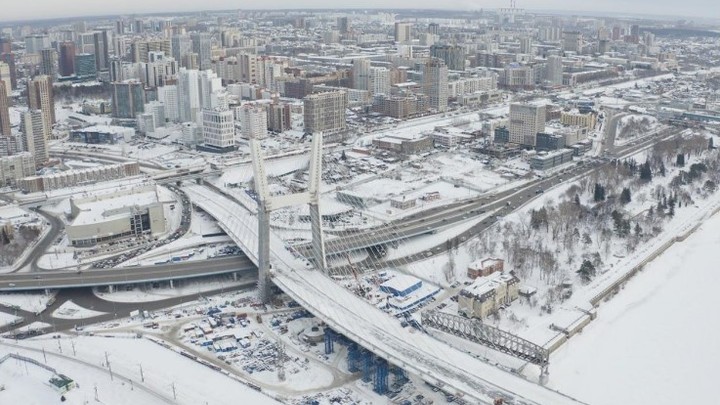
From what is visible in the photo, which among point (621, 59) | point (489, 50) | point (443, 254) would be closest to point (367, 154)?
point (443, 254)

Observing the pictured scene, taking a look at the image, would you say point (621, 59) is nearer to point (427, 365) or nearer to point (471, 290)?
point (471, 290)

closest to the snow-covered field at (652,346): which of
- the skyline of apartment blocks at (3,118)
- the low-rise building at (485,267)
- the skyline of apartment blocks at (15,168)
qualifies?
the low-rise building at (485,267)

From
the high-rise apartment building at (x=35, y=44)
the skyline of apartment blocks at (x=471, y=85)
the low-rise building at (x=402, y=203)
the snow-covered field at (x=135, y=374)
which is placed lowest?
the snow-covered field at (x=135, y=374)

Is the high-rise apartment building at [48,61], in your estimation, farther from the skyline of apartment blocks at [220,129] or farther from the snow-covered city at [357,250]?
the skyline of apartment blocks at [220,129]

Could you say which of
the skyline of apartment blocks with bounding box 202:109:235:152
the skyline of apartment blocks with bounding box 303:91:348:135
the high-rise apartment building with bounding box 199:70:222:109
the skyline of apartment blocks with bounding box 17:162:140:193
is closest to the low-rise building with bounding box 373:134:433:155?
the skyline of apartment blocks with bounding box 303:91:348:135

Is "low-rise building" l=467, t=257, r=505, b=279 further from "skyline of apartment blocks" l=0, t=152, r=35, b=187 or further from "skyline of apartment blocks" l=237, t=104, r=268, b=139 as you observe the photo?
"skyline of apartment blocks" l=0, t=152, r=35, b=187

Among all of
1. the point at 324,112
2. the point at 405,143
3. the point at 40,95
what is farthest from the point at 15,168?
the point at 405,143
